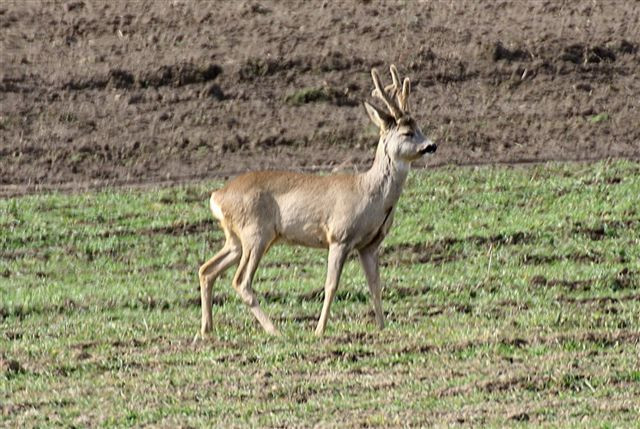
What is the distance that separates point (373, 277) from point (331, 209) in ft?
2.05

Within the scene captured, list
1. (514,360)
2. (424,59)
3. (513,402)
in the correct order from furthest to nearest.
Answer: (424,59) < (514,360) < (513,402)

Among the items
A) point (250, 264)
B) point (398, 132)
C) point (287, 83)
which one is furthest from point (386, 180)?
point (287, 83)

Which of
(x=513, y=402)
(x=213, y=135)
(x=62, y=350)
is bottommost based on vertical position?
(x=213, y=135)

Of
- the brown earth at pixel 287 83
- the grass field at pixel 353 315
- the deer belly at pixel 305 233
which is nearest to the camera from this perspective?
the grass field at pixel 353 315

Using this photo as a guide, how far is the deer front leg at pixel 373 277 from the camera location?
13.0m

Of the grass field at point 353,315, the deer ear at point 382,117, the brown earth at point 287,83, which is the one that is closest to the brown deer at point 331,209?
the deer ear at point 382,117

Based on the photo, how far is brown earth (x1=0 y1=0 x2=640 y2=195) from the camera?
71.4 ft

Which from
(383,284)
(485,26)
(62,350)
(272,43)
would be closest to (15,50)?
(272,43)

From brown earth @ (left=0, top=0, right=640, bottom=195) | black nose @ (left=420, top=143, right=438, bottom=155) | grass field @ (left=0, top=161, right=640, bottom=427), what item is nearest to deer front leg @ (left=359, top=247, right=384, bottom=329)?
grass field @ (left=0, top=161, right=640, bottom=427)

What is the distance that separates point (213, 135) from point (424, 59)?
3.61 meters

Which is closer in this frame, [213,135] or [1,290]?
[1,290]

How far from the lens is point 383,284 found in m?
15.1

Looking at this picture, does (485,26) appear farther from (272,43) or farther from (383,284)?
(383,284)

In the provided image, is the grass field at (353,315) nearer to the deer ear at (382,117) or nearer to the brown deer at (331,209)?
the brown deer at (331,209)
